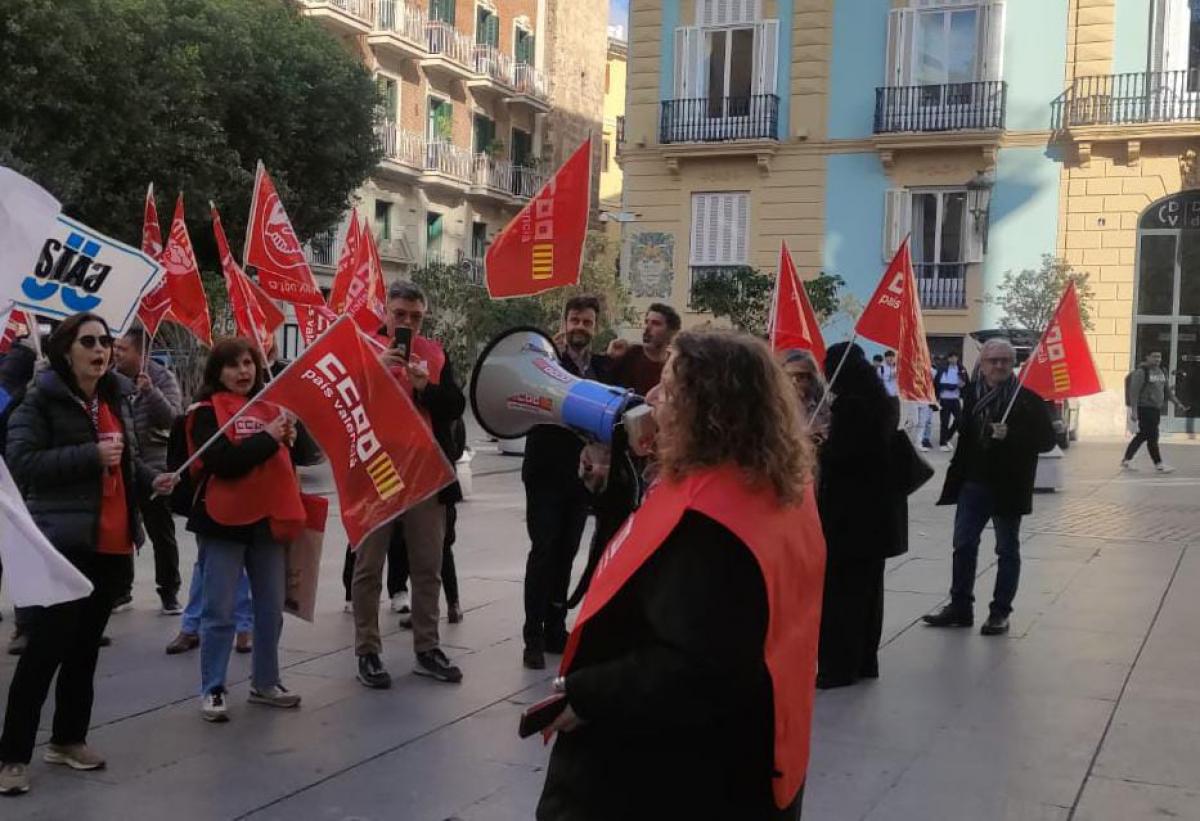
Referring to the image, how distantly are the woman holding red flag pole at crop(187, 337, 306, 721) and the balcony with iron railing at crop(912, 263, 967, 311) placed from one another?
22514 mm

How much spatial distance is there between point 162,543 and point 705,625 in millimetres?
5908

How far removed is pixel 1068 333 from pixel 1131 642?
2.24 metres

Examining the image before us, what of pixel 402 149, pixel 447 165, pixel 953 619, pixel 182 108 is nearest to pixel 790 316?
pixel 953 619

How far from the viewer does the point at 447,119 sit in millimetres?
35375

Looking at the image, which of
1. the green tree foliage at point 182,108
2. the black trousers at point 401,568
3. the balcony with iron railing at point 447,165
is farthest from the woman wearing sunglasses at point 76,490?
the balcony with iron railing at point 447,165

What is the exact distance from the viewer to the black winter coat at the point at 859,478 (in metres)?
5.79

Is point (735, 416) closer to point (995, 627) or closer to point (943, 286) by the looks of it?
point (995, 627)

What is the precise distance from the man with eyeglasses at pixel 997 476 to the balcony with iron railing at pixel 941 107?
20.1 meters

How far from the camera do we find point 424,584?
5637 millimetres

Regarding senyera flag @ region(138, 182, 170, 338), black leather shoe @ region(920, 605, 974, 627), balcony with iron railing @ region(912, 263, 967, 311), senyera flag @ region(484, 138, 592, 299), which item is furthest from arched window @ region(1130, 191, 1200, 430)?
senyera flag @ region(138, 182, 170, 338)

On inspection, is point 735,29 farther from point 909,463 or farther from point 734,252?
point 909,463

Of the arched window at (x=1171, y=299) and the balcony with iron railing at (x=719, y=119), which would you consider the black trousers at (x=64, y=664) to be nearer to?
the arched window at (x=1171, y=299)

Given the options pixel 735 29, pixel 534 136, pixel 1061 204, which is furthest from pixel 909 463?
pixel 534 136

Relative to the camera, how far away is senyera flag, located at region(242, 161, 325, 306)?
8703mm
